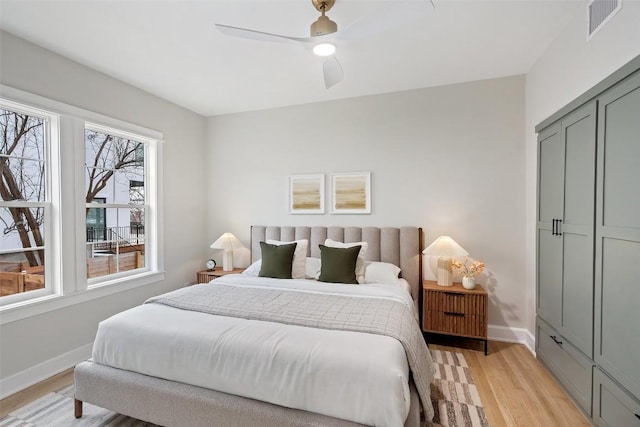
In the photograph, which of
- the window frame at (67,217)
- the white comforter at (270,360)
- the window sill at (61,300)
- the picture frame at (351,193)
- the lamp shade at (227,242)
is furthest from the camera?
the lamp shade at (227,242)

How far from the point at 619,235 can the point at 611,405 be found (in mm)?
984

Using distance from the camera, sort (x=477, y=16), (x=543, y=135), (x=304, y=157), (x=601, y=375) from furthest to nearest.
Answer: (x=304, y=157) < (x=543, y=135) < (x=477, y=16) < (x=601, y=375)

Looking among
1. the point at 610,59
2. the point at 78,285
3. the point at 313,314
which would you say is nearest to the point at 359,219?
the point at 313,314

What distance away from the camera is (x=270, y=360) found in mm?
1564

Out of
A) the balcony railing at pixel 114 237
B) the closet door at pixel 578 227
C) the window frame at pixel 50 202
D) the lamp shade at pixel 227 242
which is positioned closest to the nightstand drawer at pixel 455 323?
the closet door at pixel 578 227

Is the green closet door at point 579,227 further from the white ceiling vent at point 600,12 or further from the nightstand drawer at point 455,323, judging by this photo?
the nightstand drawer at point 455,323

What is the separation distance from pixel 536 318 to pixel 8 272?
14.9 ft

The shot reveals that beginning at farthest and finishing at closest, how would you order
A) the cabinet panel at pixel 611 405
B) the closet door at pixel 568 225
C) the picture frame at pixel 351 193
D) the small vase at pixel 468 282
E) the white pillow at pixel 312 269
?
the picture frame at pixel 351 193 < the white pillow at pixel 312 269 < the small vase at pixel 468 282 < the closet door at pixel 568 225 < the cabinet panel at pixel 611 405

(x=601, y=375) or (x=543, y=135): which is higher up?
(x=543, y=135)

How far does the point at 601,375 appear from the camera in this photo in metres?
1.79

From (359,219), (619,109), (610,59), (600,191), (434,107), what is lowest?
(359,219)

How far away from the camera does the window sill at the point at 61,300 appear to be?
2.28 metres

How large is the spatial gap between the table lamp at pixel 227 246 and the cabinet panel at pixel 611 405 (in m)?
3.61

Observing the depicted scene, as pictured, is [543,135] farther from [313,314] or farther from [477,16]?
[313,314]
